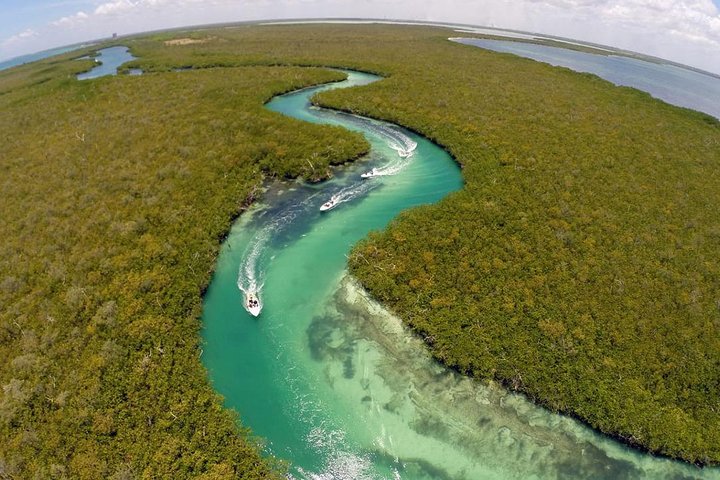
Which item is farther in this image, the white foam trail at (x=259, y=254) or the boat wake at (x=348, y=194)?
the boat wake at (x=348, y=194)

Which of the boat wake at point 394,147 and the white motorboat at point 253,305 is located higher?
the boat wake at point 394,147

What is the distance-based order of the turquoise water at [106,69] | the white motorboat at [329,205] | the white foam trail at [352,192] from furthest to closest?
the turquoise water at [106,69] → the white foam trail at [352,192] → the white motorboat at [329,205]

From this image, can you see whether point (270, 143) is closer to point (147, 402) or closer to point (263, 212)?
point (263, 212)

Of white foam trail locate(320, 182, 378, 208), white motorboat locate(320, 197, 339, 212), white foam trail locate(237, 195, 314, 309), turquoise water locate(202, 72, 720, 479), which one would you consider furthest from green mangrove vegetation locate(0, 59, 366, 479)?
white motorboat locate(320, 197, 339, 212)

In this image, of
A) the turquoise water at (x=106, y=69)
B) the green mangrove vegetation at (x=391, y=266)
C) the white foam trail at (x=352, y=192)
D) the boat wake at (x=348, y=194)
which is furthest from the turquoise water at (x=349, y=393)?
the turquoise water at (x=106, y=69)

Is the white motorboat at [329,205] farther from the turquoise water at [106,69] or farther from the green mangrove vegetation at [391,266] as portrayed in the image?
the turquoise water at [106,69]

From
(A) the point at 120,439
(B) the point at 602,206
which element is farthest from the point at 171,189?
(B) the point at 602,206
